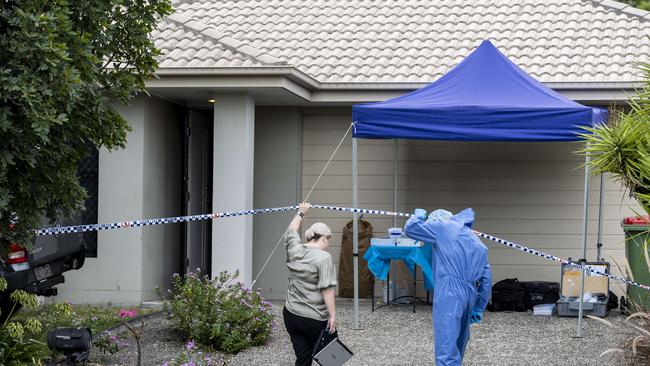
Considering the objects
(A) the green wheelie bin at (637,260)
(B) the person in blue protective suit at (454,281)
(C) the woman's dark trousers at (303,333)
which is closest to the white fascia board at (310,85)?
(A) the green wheelie bin at (637,260)

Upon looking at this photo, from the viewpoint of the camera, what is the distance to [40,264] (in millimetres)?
10117

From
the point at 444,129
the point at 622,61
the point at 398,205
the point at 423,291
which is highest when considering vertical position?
the point at 622,61

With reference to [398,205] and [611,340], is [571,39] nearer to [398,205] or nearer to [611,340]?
[398,205]

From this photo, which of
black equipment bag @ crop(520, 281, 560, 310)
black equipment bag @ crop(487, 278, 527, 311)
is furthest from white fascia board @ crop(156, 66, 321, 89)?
black equipment bag @ crop(520, 281, 560, 310)

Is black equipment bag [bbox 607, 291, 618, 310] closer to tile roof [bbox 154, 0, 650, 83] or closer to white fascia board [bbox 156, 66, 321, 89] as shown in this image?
tile roof [bbox 154, 0, 650, 83]

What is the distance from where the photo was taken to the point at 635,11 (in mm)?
15484

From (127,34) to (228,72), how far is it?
4.32 m

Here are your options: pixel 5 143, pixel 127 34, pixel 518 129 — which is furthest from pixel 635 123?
pixel 5 143

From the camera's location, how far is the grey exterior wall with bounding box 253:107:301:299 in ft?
46.3

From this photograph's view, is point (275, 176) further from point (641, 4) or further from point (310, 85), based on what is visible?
point (641, 4)

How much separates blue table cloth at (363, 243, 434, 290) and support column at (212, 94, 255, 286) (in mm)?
1533

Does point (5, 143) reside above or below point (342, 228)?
above

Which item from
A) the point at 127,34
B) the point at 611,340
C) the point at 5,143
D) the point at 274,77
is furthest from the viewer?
the point at 274,77

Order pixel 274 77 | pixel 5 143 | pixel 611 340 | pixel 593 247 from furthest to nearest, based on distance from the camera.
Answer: pixel 593 247 < pixel 274 77 < pixel 611 340 < pixel 5 143
